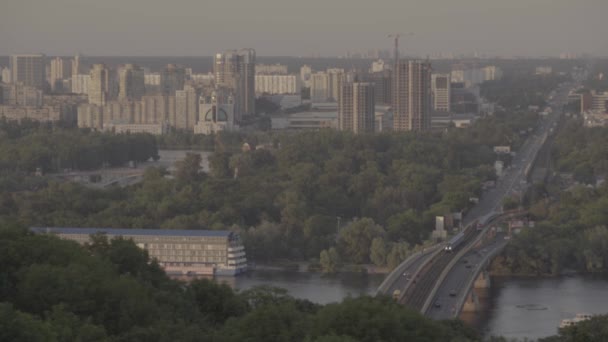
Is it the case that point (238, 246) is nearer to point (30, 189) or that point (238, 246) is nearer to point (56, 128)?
point (30, 189)

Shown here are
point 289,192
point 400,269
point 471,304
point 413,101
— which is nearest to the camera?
point 471,304

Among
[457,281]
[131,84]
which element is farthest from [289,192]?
[131,84]

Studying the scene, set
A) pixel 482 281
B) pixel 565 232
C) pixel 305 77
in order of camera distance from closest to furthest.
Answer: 1. pixel 482 281
2. pixel 565 232
3. pixel 305 77

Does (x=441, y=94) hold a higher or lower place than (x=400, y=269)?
higher

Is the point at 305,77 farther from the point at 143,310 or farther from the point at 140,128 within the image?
the point at 143,310

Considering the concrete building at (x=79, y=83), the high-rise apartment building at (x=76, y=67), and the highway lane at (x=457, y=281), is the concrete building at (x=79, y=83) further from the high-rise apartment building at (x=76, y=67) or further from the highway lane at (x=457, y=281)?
the highway lane at (x=457, y=281)

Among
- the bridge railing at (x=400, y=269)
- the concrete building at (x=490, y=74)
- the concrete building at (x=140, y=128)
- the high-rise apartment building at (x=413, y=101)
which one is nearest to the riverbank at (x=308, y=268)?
the bridge railing at (x=400, y=269)

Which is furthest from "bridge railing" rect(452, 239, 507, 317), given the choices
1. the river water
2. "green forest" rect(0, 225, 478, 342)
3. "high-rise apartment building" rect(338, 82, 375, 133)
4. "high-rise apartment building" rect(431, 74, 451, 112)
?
"high-rise apartment building" rect(431, 74, 451, 112)
